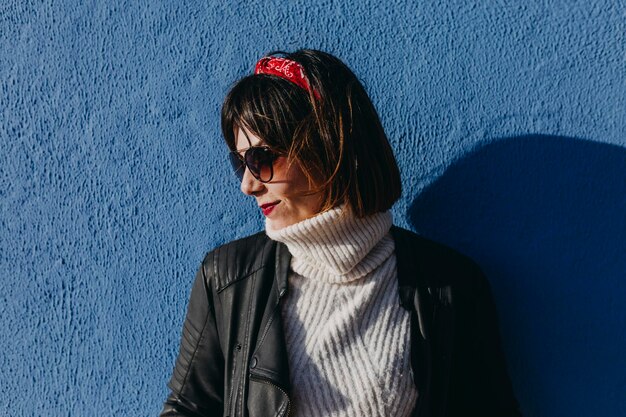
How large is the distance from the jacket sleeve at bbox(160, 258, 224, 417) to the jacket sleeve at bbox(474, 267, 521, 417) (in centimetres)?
74

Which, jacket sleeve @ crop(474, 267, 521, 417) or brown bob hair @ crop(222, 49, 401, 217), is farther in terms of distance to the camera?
jacket sleeve @ crop(474, 267, 521, 417)

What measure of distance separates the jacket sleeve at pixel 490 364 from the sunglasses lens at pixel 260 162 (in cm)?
69

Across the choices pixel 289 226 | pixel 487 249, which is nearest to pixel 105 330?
pixel 289 226

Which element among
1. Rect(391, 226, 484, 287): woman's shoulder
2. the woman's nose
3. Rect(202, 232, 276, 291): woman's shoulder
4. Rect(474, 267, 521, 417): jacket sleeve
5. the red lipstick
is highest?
the woman's nose

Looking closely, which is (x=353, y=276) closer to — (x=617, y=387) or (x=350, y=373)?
(x=350, y=373)

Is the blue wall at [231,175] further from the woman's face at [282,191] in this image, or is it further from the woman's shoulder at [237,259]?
the woman's face at [282,191]

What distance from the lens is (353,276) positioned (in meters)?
2.01

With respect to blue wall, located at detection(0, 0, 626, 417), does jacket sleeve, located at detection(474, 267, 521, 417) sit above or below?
below

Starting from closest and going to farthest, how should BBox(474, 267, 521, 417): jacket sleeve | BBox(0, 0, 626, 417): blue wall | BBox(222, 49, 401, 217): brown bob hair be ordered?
BBox(222, 49, 401, 217): brown bob hair
BBox(474, 267, 521, 417): jacket sleeve
BBox(0, 0, 626, 417): blue wall

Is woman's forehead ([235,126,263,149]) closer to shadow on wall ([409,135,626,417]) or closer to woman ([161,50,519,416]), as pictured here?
woman ([161,50,519,416])

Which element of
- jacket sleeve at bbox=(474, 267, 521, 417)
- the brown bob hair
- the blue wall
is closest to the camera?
the brown bob hair

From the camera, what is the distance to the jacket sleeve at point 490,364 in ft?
6.74

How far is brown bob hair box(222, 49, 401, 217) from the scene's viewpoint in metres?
1.90

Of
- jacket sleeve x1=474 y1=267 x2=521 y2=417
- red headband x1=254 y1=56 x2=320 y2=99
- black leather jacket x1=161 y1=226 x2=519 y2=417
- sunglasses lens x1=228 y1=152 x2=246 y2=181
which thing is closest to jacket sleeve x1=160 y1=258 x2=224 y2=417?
black leather jacket x1=161 y1=226 x2=519 y2=417
